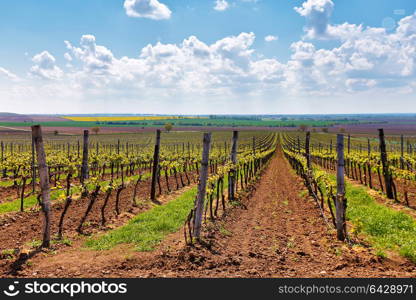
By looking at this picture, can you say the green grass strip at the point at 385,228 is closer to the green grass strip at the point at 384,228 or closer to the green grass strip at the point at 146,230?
the green grass strip at the point at 384,228

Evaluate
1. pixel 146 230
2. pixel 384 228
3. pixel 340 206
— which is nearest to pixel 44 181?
pixel 146 230

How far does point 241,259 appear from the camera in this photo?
6.71 metres

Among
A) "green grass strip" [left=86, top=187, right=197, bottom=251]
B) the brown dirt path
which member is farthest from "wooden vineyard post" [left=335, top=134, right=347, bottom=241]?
"green grass strip" [left=86, top=187, right=197, bottom=251]

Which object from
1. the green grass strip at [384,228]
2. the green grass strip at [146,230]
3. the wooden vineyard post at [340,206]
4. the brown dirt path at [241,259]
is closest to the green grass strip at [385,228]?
the green grass strip at [384,228]

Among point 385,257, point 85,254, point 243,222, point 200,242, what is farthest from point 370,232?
point 85,254

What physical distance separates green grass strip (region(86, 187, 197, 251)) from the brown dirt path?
38 cm

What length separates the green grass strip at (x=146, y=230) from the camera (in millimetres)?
7789

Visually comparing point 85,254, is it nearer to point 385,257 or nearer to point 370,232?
point 385,257

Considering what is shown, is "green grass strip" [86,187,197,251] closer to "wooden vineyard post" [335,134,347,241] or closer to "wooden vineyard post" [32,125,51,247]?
"wooden vineyard post" [32,125,51,247]

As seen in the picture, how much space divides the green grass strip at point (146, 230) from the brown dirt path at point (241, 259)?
14.9 inches

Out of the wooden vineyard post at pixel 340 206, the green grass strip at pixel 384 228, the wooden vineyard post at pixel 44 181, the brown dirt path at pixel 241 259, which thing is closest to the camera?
the brown dirt path at pixel 241 259

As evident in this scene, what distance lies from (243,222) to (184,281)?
16.0 feet

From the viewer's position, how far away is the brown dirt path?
238 inches

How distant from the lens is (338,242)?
7.87 m
